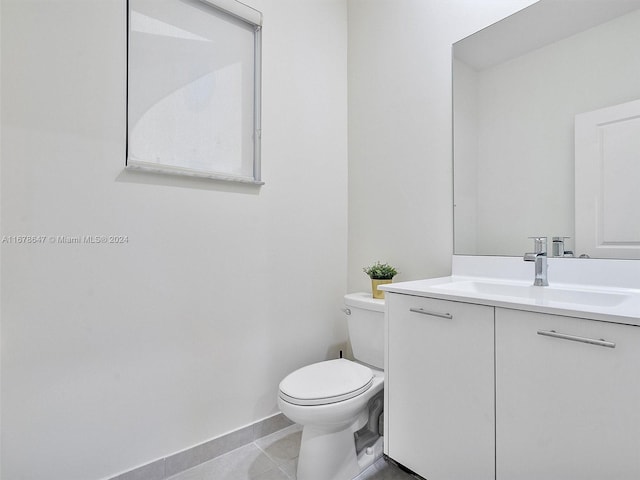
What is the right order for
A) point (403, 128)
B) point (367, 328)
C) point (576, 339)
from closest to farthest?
point (576, 339) < point (367, 328) < point (403, 128)

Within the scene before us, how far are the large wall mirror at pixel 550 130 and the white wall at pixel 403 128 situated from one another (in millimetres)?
86

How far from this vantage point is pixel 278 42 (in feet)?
→ 5.93

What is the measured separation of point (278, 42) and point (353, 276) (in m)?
1.38

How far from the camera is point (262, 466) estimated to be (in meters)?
1.52

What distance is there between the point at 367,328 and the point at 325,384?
39cm

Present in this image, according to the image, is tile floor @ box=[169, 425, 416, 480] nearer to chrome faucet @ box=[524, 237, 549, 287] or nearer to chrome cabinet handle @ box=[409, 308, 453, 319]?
chrome cabinet handle @ box=[409, 308, 453, 319]

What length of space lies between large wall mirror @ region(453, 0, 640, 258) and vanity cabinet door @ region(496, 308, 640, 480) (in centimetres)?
55

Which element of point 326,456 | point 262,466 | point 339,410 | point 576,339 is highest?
point 576,339

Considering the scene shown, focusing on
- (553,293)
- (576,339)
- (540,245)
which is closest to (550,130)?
(540,245)

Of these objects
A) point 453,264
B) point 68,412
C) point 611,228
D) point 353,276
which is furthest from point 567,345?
point 68,412

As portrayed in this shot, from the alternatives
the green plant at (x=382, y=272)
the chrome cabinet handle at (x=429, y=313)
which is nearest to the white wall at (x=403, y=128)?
the green plant at (x=382, y=272)

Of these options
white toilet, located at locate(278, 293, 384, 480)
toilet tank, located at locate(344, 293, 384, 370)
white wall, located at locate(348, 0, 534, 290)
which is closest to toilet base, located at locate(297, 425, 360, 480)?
white toilet, located at locate(278, 293, 384, 480)

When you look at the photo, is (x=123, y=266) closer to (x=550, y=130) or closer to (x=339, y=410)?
(x=339, y=410)

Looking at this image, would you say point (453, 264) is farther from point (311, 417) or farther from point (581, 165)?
point (311, 417)
